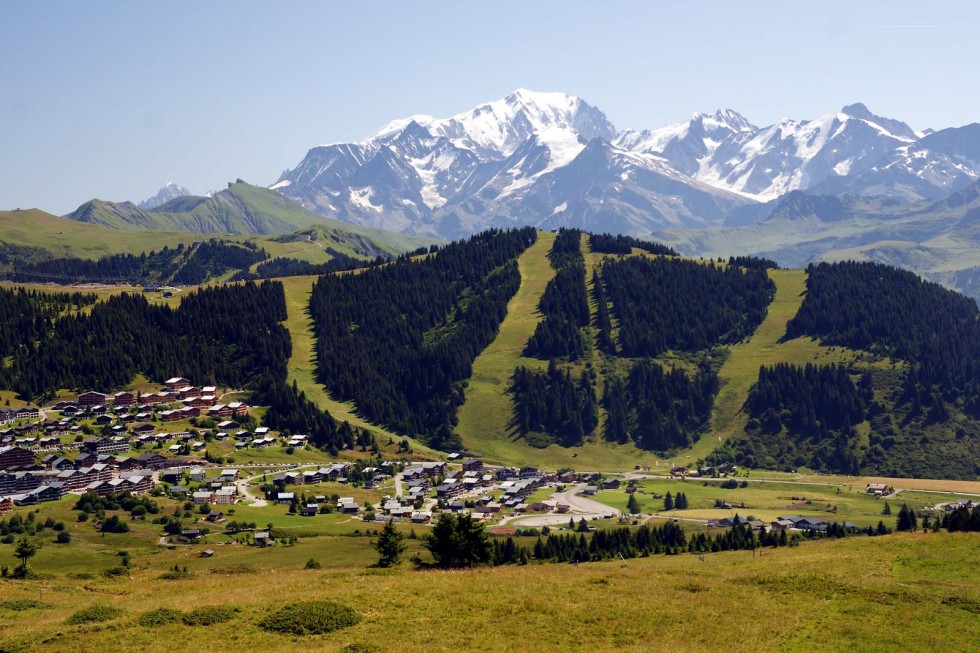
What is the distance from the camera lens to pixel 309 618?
6931cm

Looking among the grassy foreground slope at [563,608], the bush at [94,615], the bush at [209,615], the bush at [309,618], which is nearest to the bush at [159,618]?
the grassy foreground slope at [563,608]

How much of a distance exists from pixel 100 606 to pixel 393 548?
32978mm

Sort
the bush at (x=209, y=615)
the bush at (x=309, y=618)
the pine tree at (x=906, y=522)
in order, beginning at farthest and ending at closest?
1. the pine tree at (x=906, y=522)
2. the bush at (x=209, y=615)
3. the bush at (x=309, y=618)

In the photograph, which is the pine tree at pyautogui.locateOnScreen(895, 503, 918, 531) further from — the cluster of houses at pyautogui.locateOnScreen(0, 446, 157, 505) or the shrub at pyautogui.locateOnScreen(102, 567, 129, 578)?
the cluster of houses at pyautogui.locateOnScreen(0, 446, 157, 505)

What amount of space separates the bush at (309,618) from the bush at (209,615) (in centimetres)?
302

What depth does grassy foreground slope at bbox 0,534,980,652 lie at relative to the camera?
66125 mm

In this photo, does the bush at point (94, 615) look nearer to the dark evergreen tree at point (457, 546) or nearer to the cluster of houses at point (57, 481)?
the dark evergreen tree at point (457, 546)

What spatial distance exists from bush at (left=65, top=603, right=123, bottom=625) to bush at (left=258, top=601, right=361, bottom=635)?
38.2ft

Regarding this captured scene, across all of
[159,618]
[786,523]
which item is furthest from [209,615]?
[786,523]

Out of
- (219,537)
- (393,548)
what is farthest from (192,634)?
(219,537)

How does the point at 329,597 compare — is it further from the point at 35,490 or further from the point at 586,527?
the point at 35,490

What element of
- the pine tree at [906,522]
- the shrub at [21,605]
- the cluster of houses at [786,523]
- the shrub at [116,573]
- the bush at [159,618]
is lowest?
the cluster of houses at [786,523]

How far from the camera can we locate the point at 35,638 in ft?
217

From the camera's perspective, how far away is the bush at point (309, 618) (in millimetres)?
67938
